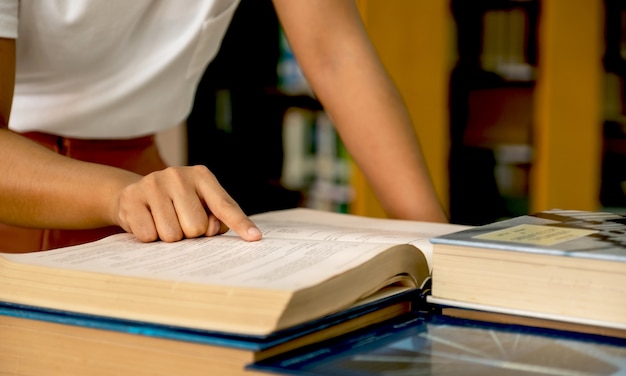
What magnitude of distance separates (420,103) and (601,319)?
9.81ft

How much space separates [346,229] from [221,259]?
0.82 ft

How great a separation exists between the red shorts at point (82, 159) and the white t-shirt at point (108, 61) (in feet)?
0.05

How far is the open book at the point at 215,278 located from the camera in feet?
1.73

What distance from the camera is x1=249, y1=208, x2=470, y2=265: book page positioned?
0.79 meters

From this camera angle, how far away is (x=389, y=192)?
1.19 meters

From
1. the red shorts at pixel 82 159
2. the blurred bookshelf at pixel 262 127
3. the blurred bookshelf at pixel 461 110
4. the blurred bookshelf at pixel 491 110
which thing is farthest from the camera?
the blurred bookshelf at pixel 262 127

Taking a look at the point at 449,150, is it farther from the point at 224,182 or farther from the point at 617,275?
the point at 617,275

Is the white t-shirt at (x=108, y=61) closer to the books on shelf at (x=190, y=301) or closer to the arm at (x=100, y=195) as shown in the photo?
the arm at (x=100, y=195)

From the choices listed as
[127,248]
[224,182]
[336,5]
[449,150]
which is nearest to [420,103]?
[449,150]

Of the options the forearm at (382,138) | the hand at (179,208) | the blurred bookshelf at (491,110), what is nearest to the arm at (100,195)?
the hand at (179,208)

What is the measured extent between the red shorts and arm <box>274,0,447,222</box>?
28cm

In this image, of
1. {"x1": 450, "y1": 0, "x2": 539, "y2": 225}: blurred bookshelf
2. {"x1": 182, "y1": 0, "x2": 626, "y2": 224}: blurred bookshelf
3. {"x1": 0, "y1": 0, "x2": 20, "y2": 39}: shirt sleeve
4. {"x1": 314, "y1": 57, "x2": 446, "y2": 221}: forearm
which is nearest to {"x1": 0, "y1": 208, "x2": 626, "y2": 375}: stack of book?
{"x1": 0, "y1": 0, "x2": 20, "y2": 39}: shirt sleeve

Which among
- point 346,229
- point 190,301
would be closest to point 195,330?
point 190,301

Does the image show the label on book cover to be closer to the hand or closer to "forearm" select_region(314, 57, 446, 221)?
the hand
